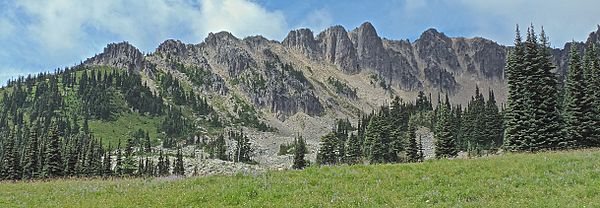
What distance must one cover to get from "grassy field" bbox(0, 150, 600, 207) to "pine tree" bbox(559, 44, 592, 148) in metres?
35.1

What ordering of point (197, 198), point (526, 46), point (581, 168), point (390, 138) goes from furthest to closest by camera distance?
1. point (390, 138)
2. point (526, 46)
3. point (581, 168)
4. point (197, 198)

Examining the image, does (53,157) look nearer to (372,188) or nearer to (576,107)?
(372,188)

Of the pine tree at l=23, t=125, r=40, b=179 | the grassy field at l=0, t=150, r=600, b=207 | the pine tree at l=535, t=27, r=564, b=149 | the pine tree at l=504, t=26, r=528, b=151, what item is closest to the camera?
the grassy field at l=0, t=150, r=600, b=207

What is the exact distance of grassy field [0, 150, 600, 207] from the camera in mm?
15828

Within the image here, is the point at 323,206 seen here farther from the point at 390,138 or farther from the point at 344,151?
the point at 344,151

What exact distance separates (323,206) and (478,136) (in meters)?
118

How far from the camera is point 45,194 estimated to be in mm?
20594

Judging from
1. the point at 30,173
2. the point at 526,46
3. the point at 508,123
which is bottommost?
the point at 30,173

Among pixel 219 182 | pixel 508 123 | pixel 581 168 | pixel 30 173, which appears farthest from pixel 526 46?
pixel 30 173

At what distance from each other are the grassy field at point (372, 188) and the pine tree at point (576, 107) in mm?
35100

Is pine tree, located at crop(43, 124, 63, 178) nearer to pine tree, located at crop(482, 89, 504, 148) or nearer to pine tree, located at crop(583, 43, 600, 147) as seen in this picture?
pine tree, located at crop(583, 43, 600, 147)

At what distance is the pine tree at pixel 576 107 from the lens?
53.7 metres

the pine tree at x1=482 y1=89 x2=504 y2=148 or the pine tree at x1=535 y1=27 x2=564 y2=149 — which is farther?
the pine tree at x1=482 y1=89 x2=504 y2=148

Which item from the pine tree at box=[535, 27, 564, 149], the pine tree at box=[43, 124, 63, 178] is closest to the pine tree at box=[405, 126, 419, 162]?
the pine tree at box=[535, 27, 564, 149]
